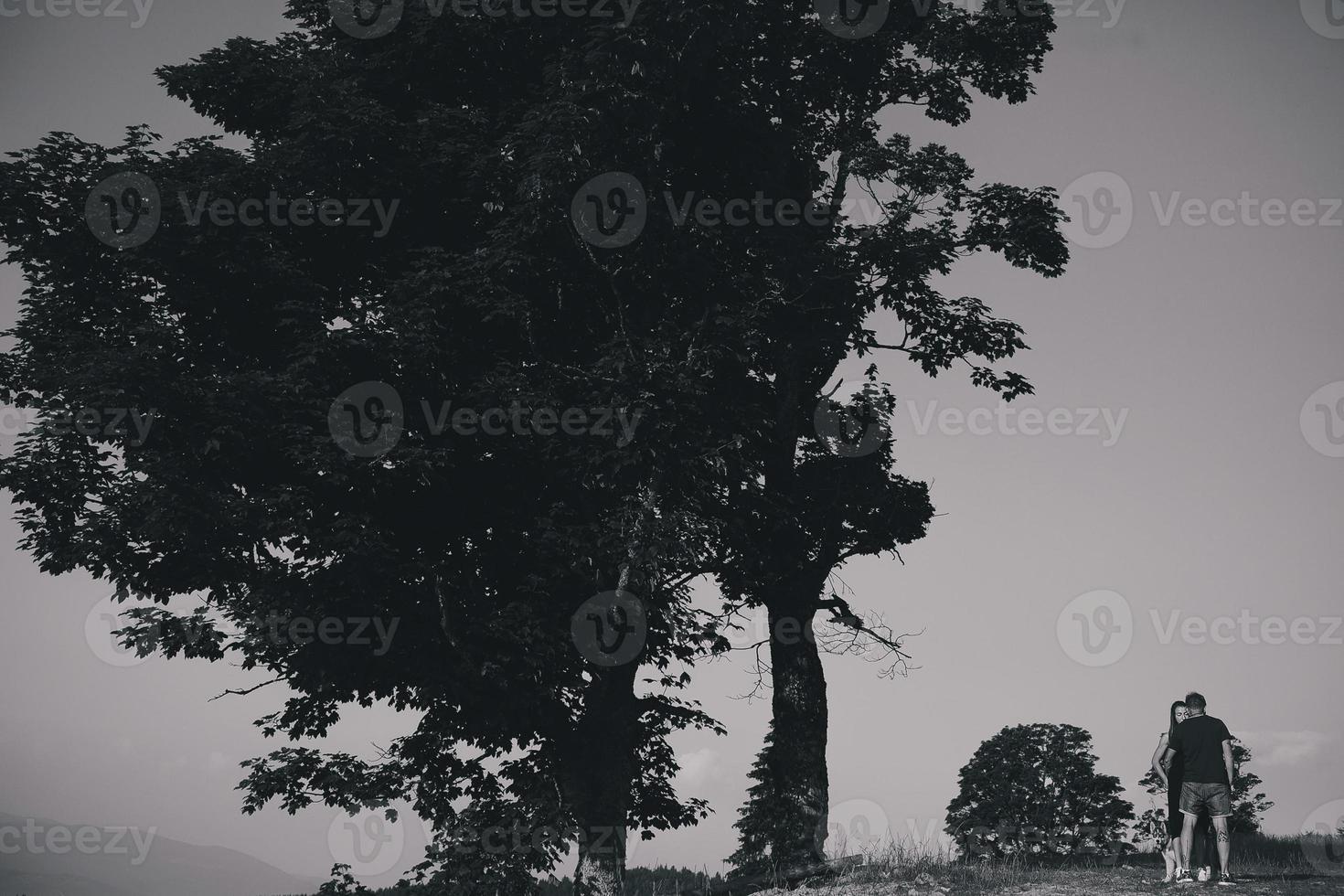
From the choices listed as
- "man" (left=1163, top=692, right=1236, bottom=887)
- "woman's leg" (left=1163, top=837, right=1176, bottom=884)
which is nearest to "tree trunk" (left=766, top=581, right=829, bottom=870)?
"woman's leg" (left=1163, top=837, right=1176, bottom=884)

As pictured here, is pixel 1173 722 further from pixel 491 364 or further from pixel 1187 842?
pixel 491 364

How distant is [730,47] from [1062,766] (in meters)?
49.7

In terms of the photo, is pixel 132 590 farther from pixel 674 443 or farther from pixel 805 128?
pixel 805 128

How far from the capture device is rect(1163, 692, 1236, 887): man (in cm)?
1303

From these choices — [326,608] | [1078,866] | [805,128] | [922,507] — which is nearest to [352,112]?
[326,608]

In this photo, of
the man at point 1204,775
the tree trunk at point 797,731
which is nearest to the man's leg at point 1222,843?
the man at point 1204,775

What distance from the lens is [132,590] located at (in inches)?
601

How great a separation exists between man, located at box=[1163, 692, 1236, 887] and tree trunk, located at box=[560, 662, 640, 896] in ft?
26.4

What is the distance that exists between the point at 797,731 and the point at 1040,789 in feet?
145

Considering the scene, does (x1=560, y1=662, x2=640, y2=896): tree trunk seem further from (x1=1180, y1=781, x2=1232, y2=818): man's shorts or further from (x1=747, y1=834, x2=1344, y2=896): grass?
(x1=1180, y1=781, x2=1232, y2=818): man's shorts

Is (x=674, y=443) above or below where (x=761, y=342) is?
below

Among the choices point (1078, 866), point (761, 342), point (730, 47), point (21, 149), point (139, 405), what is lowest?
point (1078, 866)

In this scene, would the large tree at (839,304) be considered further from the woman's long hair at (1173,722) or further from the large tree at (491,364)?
the woman's long hair at (1173,722)

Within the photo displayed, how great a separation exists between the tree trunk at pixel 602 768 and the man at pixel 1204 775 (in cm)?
806
